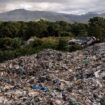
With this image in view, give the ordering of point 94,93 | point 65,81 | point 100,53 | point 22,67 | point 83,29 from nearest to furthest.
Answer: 1. point 94,93
2. point 65,81
3. point 22,67
4. point 100,53
5. point 83,29

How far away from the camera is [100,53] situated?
2547 cm

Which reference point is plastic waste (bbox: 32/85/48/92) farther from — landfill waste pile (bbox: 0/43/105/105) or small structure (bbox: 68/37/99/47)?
small structure (bbox: 68/37/99/47)

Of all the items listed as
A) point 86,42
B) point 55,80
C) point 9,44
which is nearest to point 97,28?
point 86,42

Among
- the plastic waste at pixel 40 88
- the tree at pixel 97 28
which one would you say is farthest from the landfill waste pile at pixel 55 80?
the tree at pixel 97 28

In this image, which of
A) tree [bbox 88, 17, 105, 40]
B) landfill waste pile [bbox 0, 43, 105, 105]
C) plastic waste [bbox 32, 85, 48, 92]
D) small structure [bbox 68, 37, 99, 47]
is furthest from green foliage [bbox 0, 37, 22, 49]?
plastic waste [bbox 32, 85, 48, 92]

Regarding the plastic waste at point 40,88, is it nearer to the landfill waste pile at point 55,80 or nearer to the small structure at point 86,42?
the landfill waste pile at point 55,80

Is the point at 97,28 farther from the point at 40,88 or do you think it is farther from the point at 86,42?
the point at 40,88

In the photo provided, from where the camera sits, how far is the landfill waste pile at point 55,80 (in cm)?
1420

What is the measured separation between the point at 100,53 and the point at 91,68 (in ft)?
16.3

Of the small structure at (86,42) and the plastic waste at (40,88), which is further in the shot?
the small structure at (86,42)

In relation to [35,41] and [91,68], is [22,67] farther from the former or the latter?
[35,41]

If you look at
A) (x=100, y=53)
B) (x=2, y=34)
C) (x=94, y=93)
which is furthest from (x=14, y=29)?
(x=94, y=93)

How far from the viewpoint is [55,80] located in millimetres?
17531

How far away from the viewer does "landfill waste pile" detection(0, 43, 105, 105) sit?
14.2m
